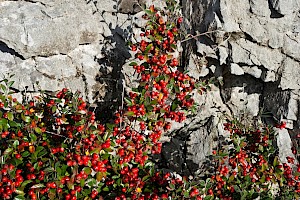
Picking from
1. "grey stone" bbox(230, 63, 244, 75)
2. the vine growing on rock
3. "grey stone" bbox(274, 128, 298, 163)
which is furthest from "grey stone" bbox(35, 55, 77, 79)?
"grey stone" bbox(274, 128, 298, 163)

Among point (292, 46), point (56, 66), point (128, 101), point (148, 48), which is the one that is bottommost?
point (128, 101)

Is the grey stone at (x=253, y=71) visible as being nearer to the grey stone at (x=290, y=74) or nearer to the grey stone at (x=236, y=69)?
the grey stone at (x=236, y=69)

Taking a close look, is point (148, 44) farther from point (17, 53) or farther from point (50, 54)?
point (17, 53)

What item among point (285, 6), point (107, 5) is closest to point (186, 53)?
point (107, 5)

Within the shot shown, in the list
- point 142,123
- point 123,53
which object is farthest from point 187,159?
point 123,53

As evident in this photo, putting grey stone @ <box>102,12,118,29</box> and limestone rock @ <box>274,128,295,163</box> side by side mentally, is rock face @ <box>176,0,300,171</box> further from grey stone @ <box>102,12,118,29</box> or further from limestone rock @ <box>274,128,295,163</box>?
grey stone @ <box>102,12,118,29</box>

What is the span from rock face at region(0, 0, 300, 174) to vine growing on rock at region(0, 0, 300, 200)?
30 cm

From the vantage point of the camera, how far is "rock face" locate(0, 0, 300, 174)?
11.3ft

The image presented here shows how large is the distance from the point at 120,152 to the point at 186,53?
142 cm

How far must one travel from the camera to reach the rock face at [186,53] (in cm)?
345

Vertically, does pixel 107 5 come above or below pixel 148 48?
above

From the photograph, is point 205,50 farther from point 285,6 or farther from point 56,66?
point 56,66

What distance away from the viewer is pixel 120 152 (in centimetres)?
287

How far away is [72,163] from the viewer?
2.59m
